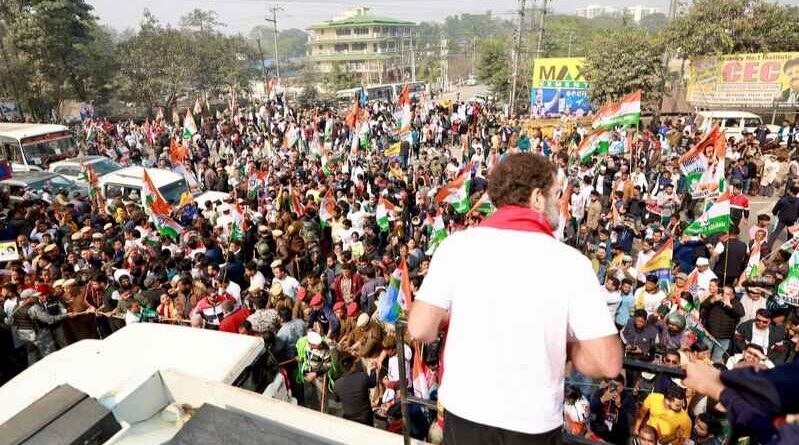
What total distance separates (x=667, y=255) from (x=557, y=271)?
6.48 metres

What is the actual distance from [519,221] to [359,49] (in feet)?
309

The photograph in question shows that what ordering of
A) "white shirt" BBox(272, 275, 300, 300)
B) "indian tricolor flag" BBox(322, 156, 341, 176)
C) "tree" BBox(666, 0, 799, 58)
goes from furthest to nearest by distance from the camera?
"tree" BBox(666, 0, 799, 58)
"indian tricolor flag" BBox(322, 156, 341, 176)
"white shirt" BBox(272, 275, 300, 300)

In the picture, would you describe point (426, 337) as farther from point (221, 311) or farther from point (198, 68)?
point (198, 68)

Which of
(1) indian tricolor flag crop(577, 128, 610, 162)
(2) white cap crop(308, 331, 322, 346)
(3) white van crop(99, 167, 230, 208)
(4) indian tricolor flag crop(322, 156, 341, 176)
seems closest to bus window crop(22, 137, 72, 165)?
(3) white van crop(99, 167, 230, 208)

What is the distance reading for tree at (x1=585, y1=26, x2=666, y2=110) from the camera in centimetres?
2614

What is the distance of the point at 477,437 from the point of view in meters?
1.87

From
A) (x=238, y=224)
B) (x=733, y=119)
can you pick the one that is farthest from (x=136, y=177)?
(x=733, y=119)

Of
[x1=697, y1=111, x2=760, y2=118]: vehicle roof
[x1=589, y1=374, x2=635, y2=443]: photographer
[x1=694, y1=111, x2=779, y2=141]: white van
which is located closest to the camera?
[x1=589, y1=374, x2=635, y2=443]: photographer

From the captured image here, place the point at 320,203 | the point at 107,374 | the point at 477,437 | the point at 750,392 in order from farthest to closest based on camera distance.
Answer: the point at 320,203 → the point at 107,374 → the point at 477,437 → the point at 750,392

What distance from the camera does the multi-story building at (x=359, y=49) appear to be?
8744cm

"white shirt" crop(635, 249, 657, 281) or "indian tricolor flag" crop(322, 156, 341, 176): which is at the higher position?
"indian tricolor flag" crop(322, 156, 341, 176)

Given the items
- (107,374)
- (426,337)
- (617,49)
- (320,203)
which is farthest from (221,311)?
(617,49)

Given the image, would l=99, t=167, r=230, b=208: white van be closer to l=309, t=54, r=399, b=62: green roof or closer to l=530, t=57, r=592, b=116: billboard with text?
l=530, t=57, r=592, b=116: billboard with text

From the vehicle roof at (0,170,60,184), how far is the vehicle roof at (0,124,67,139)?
1814mm
